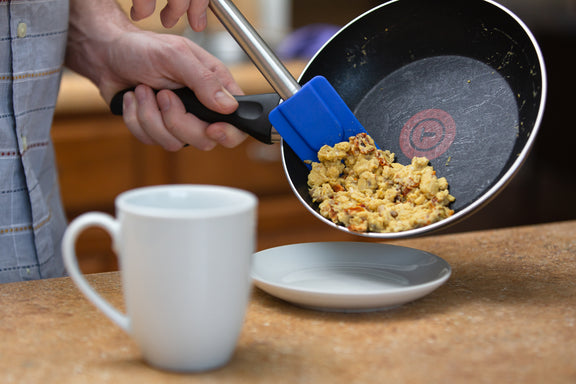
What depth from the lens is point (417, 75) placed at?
0.81 m

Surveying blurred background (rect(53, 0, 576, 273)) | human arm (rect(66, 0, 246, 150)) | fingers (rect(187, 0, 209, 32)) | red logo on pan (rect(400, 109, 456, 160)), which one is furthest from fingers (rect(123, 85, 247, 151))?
blurred background (rect(53, 0, 576, 273))

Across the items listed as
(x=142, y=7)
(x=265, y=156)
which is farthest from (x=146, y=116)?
(x=265, y=156)

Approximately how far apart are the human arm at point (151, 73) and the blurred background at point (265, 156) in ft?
2.60

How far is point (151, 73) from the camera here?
0.92m

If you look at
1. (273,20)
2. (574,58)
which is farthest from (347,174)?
(273,20)

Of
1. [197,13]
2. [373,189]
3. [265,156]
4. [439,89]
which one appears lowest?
[265,156]

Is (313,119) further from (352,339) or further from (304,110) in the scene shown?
(352,339)

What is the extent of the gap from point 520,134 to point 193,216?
0.40 m

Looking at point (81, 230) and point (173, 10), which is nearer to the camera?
point (81, 230)

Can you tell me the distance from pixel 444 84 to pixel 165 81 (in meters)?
0.39

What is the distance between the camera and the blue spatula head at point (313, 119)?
2.47ft

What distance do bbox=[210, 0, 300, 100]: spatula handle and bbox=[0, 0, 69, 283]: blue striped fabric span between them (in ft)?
0.80

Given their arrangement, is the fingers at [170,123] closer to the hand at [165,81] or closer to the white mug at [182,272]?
the hand at [165,81]

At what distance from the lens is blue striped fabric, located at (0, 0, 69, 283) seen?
848mm
